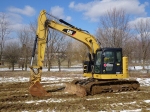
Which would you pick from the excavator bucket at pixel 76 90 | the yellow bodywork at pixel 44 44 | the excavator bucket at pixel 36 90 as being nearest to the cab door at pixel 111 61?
the yellow bodywork at pixel 44 44

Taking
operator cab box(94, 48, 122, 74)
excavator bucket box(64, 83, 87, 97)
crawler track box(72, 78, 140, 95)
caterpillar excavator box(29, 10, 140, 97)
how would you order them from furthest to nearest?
operator cab box(94, 48, 122, 74) < crawler track box(72, 78, 140, 95) < caterpillar excavator box(29, 10, 140, 97) < excavator bucket box(64, 83, 87, 97)

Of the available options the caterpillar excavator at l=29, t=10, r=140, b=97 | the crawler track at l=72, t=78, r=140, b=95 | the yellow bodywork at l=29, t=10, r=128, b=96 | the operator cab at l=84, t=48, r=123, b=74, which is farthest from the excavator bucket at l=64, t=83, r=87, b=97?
the operator cab at l=84, t=48, r=123, b=74

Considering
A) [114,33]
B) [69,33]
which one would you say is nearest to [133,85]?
[69,33]

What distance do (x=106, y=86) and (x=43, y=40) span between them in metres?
4.35

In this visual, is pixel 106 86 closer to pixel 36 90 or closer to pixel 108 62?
pixel 108 62

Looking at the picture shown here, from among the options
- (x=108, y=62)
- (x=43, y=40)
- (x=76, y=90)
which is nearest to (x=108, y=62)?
(x=108, y=62)

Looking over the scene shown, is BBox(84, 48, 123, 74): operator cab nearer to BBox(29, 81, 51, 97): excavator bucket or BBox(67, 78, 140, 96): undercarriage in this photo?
BBox(67, 78, 140, 96): undercarriage

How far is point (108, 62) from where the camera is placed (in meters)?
11.2

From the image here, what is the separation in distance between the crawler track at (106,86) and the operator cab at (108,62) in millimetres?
620

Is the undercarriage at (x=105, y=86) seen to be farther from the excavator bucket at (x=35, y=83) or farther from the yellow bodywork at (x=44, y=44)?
the excavator bucket at (x=35, y=83)

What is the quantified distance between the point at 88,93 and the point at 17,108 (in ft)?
13.8

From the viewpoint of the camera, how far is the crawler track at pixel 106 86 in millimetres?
10664

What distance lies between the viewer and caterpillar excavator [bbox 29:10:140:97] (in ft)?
34.5

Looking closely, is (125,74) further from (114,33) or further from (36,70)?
(114,33)
